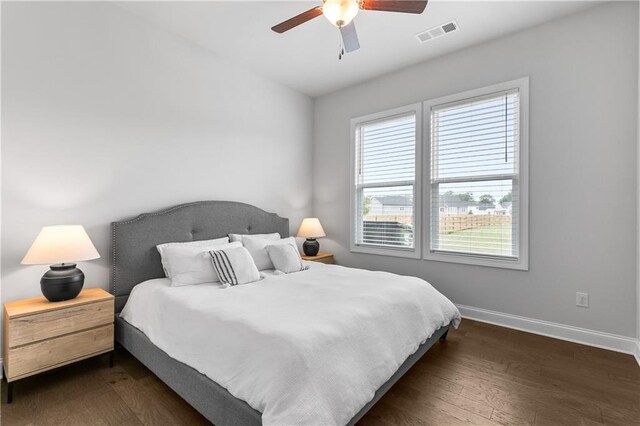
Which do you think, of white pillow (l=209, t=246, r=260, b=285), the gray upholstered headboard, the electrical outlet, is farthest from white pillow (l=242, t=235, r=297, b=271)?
the electrical outlet

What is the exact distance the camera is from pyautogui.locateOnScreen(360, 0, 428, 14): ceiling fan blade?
6.21ft

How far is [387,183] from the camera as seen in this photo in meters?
4.02

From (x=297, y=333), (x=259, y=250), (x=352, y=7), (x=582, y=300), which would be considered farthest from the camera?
(x=259, y=250)

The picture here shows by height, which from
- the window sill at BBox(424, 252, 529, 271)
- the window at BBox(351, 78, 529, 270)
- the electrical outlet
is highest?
the window at BBox(351, 78, 529, 270)

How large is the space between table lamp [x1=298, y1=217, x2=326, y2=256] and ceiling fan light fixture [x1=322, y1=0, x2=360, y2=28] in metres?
2.64

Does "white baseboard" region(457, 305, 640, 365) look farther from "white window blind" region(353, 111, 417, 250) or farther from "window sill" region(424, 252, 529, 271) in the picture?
"white window blind" region(353, 111, 417, 250)

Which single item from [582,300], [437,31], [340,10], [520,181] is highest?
[437,31]

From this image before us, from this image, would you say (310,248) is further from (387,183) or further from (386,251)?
(387,183)

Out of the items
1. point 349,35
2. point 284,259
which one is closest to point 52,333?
point 284,259

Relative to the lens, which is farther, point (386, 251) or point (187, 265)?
point (386, 251)

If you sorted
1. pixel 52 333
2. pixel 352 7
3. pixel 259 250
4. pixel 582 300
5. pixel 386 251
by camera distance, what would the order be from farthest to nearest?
1. pixel 386 251
2. pixel 259 250
3. pixel 582 300
4. pixel 52 333
5. pixel 352 7

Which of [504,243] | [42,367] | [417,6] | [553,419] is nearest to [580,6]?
[417,6]

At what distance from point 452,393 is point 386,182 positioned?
2535mm

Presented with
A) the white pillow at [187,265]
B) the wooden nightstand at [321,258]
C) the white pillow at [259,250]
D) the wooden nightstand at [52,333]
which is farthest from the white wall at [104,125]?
the wooden nightstand at [321,258]
